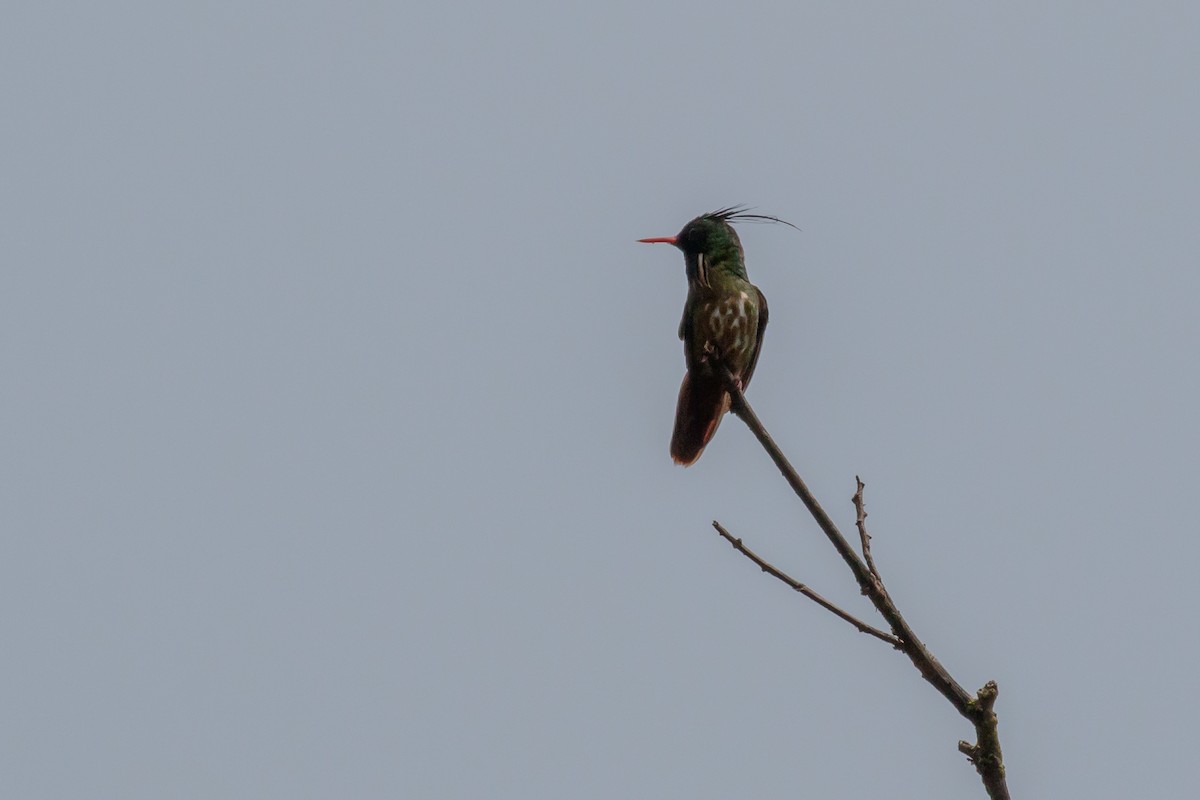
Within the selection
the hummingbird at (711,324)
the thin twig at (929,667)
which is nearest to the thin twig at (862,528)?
the thin twig at (929,667)

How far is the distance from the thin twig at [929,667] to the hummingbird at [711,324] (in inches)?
99.0

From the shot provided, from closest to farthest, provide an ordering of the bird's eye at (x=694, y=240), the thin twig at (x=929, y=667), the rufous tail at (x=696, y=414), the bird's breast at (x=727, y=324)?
the thin twig at (x=929, y=667)
the rufous tail at (x=696, y=414)
the bird's breast at (x=727, y=324)
the bird's eye at (x=694, y=240)

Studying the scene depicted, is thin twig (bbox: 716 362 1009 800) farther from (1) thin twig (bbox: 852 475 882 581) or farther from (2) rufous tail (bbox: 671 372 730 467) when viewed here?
(2) rufous tail (bbox: 671 372 730 467)

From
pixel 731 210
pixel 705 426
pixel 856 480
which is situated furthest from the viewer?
pixel 731 210

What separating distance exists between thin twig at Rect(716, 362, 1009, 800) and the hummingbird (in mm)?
2514

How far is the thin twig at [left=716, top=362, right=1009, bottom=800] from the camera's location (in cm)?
344

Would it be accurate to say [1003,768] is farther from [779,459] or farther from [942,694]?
[779,459]

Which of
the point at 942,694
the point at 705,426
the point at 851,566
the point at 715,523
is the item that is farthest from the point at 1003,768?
the point at 705,426

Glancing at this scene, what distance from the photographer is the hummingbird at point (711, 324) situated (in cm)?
658

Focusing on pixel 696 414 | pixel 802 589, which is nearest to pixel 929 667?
pixel 802 589

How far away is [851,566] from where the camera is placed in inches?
149

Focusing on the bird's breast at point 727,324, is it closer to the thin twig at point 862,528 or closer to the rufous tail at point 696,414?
the rufous tail at point 696,414

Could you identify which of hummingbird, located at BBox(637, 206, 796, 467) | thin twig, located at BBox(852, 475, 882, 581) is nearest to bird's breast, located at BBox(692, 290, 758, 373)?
hummingbird, located at BBox(637, 206, 796, 467)

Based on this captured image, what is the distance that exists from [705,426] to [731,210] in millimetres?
1421
